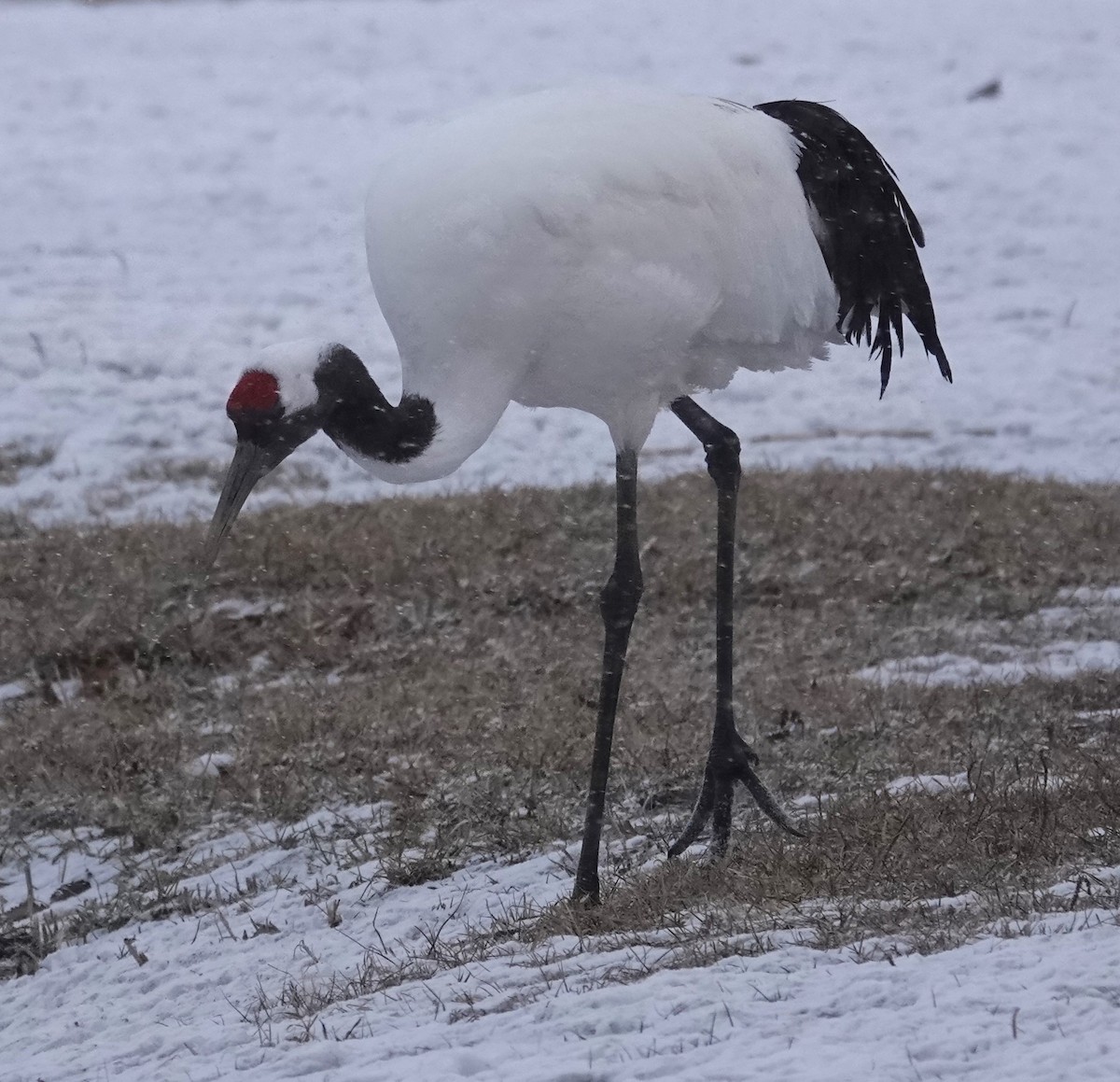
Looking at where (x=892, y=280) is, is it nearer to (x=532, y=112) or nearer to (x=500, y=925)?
(x=532, y=112)

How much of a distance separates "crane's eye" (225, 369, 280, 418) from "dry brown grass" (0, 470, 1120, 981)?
1212 mm

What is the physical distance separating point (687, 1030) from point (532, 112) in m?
2.43

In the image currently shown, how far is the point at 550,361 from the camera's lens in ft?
13.4

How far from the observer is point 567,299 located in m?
3.94

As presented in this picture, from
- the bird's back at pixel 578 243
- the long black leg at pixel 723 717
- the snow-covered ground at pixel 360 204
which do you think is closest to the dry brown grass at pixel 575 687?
the long black leg at pixel 723 717

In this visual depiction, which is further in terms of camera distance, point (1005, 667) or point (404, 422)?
point (1005, 667)

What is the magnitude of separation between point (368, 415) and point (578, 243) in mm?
696

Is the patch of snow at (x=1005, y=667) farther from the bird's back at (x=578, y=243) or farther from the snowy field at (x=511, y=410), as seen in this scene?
the bird's back at (x=578, y=243)

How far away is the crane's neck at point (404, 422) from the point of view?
405cm

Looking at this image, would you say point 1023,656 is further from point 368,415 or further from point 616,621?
point 368,415

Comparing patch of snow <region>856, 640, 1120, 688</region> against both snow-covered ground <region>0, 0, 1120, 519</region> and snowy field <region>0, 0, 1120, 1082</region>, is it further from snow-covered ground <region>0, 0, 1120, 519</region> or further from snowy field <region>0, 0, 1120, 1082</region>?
snow-covered ground <region>0, 0, 1120, 519</region>

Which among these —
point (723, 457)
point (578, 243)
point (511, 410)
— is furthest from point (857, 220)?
point (511, 410)

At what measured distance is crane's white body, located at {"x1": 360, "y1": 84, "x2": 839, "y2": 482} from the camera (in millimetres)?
3898

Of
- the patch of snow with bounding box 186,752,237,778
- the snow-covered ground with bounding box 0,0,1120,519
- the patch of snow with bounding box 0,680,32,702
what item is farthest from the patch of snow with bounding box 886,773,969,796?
the snow-covered ground with bounding box 0,0,1120,519
